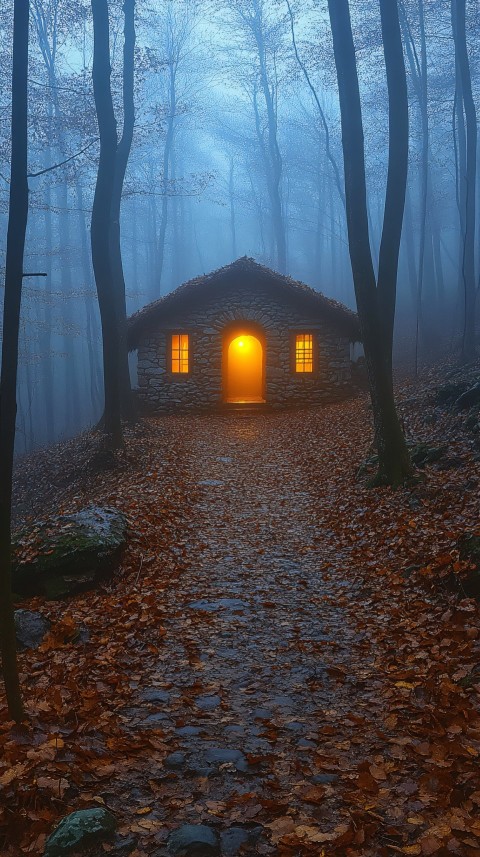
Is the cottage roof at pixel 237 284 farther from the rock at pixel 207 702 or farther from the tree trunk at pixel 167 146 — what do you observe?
the rock at pixel 207 702

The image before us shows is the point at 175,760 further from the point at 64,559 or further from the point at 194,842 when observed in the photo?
the point at 64,559

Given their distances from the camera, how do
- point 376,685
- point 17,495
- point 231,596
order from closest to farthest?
point 376,685 < point 231,596 < point 17,495

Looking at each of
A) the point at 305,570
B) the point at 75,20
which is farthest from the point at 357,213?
the point at 75,20

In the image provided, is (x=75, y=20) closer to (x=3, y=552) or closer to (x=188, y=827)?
(x=3, y=552)

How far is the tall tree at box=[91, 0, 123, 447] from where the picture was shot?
1193cm

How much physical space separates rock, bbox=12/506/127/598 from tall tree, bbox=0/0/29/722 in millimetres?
2236

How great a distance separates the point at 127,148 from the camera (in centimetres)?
1440

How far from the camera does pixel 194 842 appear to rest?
2.77m

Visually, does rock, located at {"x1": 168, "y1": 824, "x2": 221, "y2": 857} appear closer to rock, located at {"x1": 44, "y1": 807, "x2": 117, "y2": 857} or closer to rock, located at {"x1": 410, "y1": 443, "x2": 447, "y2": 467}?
rock, located at {"x1": 44, "y1": 807, "x2": 117, "y2": 857}

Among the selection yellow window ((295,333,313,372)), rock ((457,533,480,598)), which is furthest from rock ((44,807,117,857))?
yellow window ((295,333,313,372))

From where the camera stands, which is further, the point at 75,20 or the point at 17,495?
the point at 75,20

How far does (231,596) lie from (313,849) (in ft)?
11.4

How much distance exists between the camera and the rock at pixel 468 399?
11000 millimetres

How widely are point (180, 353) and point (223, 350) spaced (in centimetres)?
159
